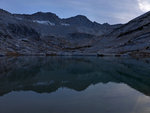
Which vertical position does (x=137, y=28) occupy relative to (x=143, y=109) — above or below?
above

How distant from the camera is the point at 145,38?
152375mm

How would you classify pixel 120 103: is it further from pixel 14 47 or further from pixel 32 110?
pixel 14 47

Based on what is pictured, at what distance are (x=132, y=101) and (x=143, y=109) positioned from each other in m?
2.88

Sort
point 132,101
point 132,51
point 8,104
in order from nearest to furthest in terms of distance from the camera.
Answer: point 8,104
point 132,101
point 132,51

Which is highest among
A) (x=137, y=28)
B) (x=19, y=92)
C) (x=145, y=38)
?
(x=137, y=28)

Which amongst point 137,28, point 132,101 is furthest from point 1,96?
point 137,28

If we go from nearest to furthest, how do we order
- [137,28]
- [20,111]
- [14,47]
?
1. [20,111]
2. [14,47]
3. [137,28]

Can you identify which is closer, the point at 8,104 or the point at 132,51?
the point at 8,104

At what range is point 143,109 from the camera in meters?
16.7

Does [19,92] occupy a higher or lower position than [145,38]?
lower

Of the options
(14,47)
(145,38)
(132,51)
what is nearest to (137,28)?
(145,38)

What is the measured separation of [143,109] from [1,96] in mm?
16045

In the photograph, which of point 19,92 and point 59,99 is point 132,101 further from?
point 19,92

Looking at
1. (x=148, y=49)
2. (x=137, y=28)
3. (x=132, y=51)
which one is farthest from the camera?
(x=137, y=28)
